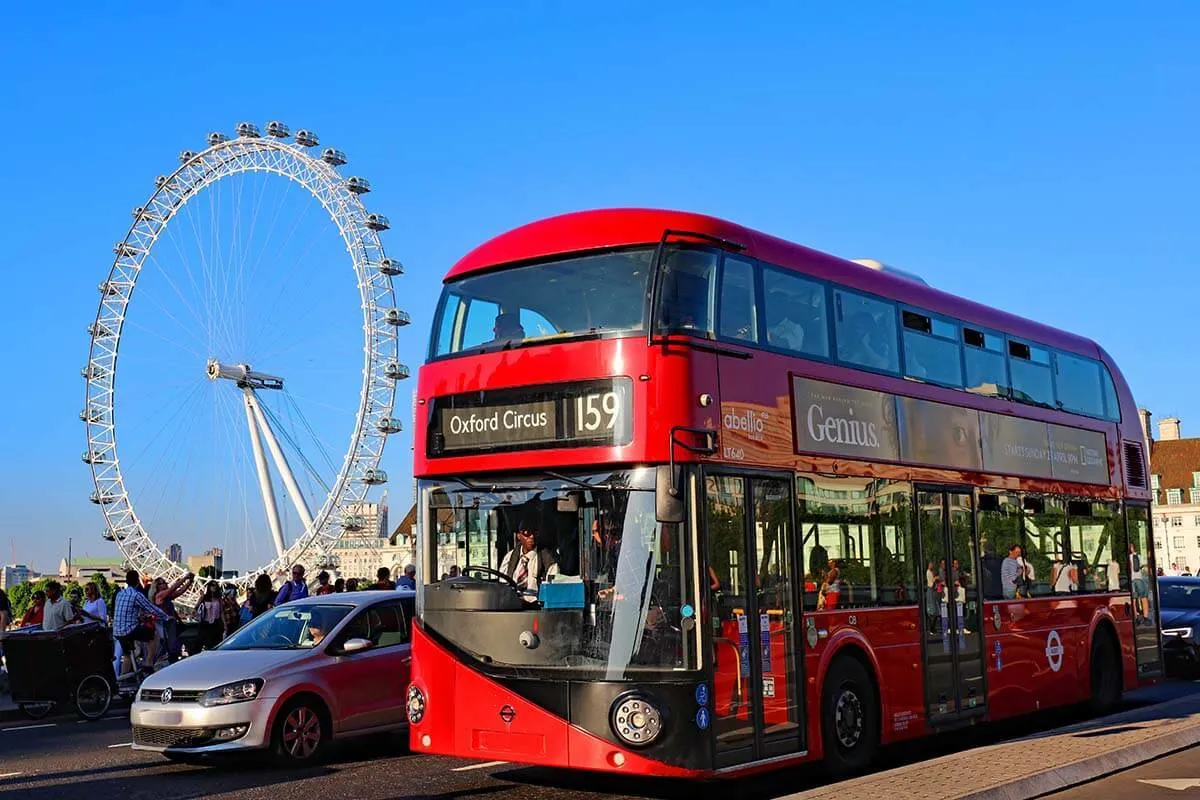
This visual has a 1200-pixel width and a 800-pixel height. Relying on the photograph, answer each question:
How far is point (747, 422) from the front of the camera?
389 inches

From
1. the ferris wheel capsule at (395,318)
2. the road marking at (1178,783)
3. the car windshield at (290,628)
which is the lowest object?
the road marking at (1178,783)

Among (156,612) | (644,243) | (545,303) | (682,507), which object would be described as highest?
(644,243)

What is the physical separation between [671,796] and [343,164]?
3681 centimetres

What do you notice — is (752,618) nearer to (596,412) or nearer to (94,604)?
(596,412)

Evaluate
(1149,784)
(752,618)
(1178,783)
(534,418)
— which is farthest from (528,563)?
(1178,783)

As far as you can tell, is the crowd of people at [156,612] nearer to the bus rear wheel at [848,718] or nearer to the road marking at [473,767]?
the road marking at [473,767]

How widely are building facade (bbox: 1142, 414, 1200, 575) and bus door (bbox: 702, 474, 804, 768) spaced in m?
109

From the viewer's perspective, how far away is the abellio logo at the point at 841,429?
1070 centimetres

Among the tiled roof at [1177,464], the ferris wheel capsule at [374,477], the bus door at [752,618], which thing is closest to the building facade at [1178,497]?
the tiled roof at [1177,464]

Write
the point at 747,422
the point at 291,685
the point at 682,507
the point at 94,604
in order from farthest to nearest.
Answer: the point at 94,604, the point at 291,685, the point at 747,422, the point at 682,507

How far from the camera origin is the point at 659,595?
29.7 ft

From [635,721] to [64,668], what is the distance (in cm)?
997

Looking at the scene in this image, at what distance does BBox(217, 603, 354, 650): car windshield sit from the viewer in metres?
12.4

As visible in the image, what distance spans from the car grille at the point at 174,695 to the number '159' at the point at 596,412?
14.4ft
